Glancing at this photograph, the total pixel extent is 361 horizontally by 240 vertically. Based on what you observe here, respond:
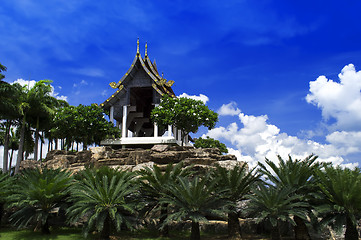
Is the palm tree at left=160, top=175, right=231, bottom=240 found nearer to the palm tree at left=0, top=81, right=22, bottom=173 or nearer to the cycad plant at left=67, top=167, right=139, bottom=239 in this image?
the cycad plant at left=67, top=167, right=139, bottom=239

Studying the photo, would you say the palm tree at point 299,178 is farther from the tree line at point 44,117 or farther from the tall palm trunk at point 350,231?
the tree line at point 44,117

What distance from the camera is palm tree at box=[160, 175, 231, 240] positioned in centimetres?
1370

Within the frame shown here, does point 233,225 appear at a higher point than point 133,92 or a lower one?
lower

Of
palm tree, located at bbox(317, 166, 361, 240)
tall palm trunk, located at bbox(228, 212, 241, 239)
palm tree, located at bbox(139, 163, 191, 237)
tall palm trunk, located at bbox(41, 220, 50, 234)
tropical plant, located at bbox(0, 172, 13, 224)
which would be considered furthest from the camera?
tropical plant, located at bbox(0, 172, 13, 224)

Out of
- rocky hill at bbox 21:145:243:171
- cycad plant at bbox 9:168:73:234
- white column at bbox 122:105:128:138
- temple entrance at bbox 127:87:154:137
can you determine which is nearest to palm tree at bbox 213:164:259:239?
rocky hill at bbox 21:145:243:171

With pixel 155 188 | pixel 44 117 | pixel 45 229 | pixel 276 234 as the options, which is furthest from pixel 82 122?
pixel 276 234

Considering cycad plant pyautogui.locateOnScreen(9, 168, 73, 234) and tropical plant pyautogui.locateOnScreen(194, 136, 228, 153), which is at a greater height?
tropical plant pyautogui.locateOnScreen(194, 136, 228, 153)

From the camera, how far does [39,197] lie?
14.8 meters

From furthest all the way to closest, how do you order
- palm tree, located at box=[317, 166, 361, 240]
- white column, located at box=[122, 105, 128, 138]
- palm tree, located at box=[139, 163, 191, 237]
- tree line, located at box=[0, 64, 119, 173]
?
white column, located at box=[122, 105, 128, 138]
tree line, located at box=[0, 64, 119, 173]
palm tree, located at box=[139, 163, 191, 237]
palm tree, located at box=[317, 166, 361, 240]

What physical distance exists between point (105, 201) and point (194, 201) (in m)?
3.86

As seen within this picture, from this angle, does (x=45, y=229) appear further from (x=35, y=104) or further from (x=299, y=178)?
(x=35, y=104)

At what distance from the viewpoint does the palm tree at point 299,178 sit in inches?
581

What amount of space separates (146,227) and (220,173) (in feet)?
17.7

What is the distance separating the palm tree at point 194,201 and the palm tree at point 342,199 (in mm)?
4271
